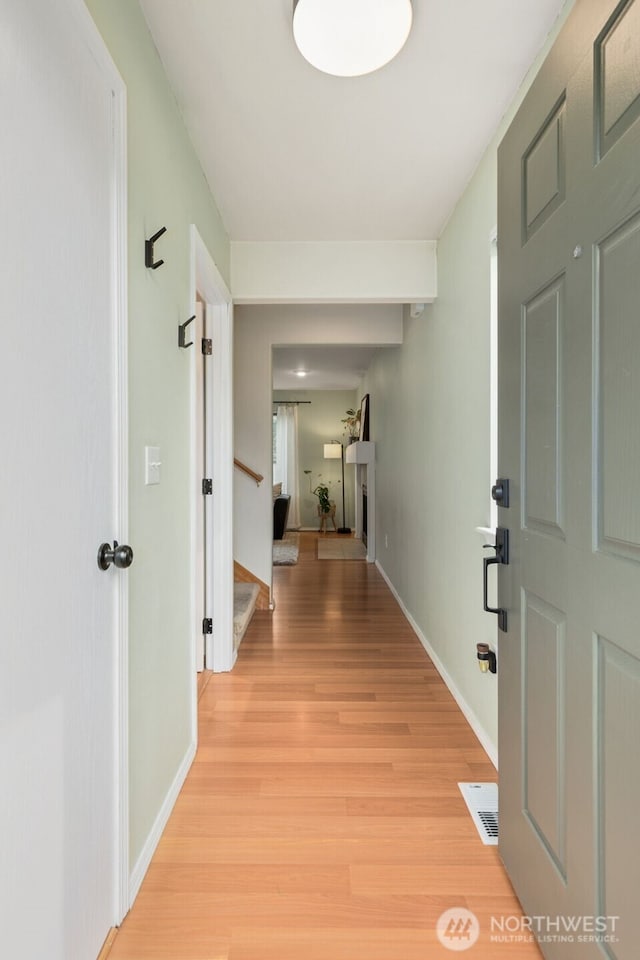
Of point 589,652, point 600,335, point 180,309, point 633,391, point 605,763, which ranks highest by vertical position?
point 180,309

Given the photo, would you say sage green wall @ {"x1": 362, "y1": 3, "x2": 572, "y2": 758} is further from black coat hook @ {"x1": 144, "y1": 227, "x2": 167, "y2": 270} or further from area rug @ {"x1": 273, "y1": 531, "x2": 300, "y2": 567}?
area rug @ {"x1": 273, "y1": 531, "x2": 300, "y2": 567}

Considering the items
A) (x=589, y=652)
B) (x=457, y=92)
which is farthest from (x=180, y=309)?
(x=589, y=652)

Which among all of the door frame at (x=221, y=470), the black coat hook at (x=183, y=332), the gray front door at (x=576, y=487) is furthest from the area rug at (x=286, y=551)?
the gray front door at (x=576, y=487)

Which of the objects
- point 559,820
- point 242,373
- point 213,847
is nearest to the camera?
point 559,820

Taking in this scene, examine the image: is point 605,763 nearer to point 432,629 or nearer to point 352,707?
point 352,707

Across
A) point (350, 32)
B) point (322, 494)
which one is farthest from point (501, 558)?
point (322, 494)

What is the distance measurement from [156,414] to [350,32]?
1197 mm

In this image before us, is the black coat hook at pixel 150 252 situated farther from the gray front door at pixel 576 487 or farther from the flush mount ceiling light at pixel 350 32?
the gray front door at pixel 576 487

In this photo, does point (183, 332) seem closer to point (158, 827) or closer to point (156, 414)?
point (156, 414)

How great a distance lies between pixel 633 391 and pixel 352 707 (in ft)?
→ 6.61

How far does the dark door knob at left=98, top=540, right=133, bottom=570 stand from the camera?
3.71ft

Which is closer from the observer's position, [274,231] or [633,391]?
[633,391]

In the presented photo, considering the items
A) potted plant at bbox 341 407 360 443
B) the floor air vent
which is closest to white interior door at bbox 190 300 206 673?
the floor air vent

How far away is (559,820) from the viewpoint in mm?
1078
